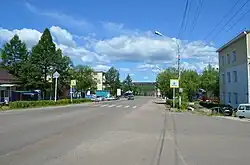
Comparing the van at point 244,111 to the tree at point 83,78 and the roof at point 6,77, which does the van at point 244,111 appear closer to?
the roof at point 6,77

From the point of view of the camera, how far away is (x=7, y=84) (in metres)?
57.7

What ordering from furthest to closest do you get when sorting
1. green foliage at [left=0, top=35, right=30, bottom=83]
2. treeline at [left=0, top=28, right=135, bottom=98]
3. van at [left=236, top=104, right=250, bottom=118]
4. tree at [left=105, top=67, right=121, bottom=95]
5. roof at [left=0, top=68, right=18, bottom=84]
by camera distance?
tree at [left=105, top=67, right=121, bottom=95] < green foliage at [left=0, top=35, right=30, bottom=83] < treeline at [left=0, top=28, right=135, bottom=98] < roof at [left=0, top=68, right=18, bottom=84] < van at [left=236, top=104, right=250, bottom=118]

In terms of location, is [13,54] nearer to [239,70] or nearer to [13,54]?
[13,54]

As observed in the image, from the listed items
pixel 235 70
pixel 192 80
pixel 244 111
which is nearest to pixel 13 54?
pixel 192 80

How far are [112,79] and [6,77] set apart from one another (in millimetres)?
90039

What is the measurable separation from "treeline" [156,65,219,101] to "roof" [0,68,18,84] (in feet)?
97.7

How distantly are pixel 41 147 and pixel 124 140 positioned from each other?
330cm

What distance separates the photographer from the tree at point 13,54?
71.4m

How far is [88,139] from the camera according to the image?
12352mm

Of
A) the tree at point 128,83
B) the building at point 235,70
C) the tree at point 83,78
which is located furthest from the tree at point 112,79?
the building at point 235,70

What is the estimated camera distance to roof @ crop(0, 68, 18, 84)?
62922 millimetres

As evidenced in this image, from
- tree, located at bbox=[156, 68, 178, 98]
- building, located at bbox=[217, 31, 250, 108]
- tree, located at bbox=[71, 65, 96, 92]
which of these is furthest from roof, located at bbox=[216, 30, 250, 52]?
tree, located at bbox=[71, 65, 96, 92]

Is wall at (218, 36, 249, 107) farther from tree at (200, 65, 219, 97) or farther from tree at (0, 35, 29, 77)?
tree at (0, 35, 29, 77)

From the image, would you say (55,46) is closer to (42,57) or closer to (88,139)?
(42,57)
